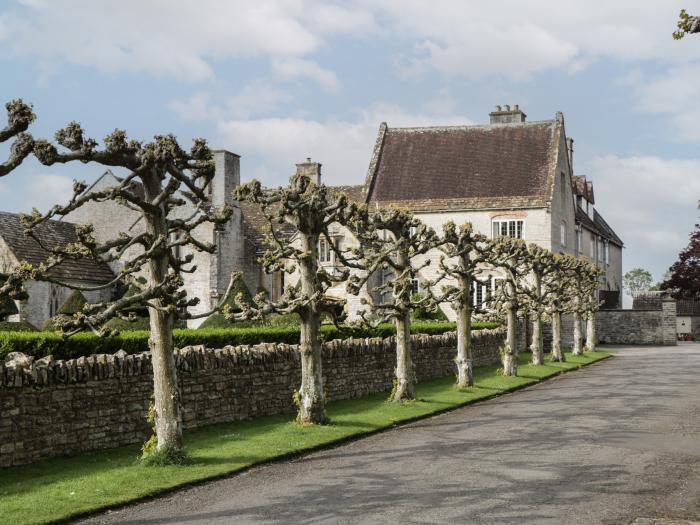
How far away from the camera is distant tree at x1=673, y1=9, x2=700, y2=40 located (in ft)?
34.7

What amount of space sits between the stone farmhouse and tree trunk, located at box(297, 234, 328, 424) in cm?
3168

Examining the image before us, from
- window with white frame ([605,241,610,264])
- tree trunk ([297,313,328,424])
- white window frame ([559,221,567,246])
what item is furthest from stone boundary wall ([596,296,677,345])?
tree trunk ([297,313,328,424])

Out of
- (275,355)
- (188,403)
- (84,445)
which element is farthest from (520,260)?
(84,445)

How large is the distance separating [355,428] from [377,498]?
7.68 meters

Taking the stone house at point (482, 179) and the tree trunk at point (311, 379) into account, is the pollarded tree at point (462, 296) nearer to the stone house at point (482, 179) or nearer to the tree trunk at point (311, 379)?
the tree trunk at point (311, 379)

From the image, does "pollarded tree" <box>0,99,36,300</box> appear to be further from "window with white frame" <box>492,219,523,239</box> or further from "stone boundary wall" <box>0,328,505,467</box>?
"window with white frame" <box>492,219,523,239</box>

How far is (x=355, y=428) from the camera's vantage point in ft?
66.3

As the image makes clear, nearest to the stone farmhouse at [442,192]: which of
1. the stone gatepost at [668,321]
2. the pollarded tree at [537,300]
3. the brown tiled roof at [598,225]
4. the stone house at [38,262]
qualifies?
the brown tiled roof at [598,225]

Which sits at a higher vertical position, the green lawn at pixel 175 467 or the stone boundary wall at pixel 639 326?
the stone boundary wall at pixel 639 326

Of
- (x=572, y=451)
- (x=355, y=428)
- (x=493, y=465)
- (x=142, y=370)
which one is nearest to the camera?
(x=493, y=465)

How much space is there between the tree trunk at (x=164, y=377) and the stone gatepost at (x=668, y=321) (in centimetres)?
5948

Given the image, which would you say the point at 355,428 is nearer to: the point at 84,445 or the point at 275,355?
the point at 275,355

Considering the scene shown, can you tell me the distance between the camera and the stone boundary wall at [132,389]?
15.6 metres

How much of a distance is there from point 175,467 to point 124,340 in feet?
18.6
